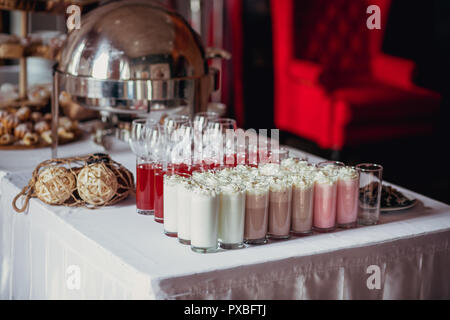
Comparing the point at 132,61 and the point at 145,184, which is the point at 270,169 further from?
the point at 132,61

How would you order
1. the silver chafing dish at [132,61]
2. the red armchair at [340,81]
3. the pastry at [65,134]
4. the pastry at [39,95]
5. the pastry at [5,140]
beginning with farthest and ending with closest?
the red armchair at [340,81] → the pastry at [39,95] → the pastry at [65,134] → the pastry at [5,140] → the silver chafing dish at [132,61]

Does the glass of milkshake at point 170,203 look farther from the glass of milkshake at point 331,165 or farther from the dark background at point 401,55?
the dark background at point 401,55

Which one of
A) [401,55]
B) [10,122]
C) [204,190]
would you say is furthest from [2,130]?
[401,55]

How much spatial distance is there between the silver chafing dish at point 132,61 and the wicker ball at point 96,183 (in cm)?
44

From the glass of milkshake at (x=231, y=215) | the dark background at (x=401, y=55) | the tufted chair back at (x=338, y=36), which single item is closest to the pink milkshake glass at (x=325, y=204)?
the glass of milkshake at (x=231, y=215)

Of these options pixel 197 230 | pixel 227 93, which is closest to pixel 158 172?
pixel 197 230

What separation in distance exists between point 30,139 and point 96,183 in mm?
909

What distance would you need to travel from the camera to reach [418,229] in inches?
68.6

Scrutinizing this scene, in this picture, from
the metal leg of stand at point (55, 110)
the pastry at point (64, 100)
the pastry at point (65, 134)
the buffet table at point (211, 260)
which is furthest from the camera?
the pastry at point (64, 100)

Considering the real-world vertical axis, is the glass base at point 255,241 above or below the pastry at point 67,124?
below

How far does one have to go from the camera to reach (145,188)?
5.85 feet

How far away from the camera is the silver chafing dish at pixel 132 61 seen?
2180 millimetres

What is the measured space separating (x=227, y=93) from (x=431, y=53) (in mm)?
1867

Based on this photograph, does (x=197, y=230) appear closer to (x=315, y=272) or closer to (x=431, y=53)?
(x=315, y=272)
